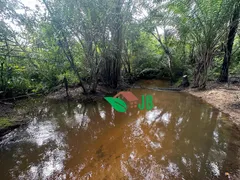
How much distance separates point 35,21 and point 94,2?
147cm

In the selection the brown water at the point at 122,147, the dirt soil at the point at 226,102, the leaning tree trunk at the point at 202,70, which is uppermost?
the leaning tree trunk at the point at 202,70

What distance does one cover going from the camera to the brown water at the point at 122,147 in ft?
5.46

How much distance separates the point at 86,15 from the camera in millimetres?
3793

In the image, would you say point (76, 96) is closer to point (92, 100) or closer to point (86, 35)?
point (92, 100)

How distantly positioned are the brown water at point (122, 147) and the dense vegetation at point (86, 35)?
5.04ft

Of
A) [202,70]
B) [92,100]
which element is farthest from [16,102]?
[202,70]

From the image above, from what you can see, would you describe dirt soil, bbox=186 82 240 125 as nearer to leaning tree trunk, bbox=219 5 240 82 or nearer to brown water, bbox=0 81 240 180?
brown water, bbox=0 81 240 180

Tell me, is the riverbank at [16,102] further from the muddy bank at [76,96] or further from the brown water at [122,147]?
the brown water at [122,147]

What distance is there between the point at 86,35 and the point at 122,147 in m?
3.30

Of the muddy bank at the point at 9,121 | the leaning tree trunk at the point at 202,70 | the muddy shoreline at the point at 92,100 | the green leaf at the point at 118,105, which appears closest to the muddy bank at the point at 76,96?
the muddy shoreline at the point at 92,100

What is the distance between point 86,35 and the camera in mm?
4164

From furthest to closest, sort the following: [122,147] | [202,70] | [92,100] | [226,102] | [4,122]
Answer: [202,70] < [92,100] < [226,102] < [4,122] < [122,147]

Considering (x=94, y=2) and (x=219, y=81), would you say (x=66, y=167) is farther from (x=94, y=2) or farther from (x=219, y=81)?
(x=219, y=81)

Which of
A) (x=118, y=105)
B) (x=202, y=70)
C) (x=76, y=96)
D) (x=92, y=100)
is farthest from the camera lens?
(x=202, y=70)
